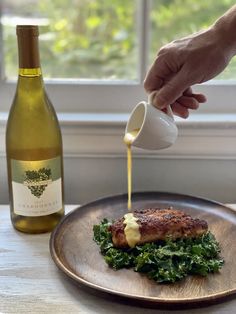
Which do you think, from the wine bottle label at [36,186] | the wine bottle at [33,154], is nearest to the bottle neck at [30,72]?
the wine bottle at [33,154]

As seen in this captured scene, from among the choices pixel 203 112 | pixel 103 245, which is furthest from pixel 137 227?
pixel 203 112

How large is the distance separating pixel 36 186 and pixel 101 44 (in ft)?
1.46

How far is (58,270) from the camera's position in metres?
0.75

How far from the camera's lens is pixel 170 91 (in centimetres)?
78

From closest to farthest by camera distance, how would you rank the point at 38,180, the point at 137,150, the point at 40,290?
the point at 40,290, the point at 38,180, the point at 137,150

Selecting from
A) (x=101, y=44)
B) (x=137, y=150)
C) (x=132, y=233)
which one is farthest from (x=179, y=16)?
(x=132, y=233)

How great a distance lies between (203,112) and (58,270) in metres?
0.54

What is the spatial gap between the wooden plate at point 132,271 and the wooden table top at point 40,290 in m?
0.02

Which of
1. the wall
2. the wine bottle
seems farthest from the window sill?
the wine bottle

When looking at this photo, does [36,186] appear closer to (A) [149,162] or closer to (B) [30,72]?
(B) [30,72]

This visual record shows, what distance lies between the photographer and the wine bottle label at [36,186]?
0.84 m

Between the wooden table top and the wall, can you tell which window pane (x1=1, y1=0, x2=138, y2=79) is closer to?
the wall

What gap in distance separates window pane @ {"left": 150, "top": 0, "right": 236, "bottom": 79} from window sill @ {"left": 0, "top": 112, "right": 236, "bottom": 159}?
0.66 ft

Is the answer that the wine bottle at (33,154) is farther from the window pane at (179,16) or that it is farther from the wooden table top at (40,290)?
the window pane at (179,16)
